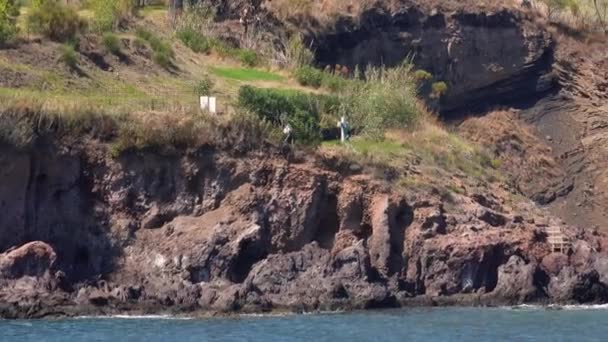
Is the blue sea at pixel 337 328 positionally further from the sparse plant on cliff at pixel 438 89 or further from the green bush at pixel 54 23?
the sparse plant on cliff at pixel 438 89

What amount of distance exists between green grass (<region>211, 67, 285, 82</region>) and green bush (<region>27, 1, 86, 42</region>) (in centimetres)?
630

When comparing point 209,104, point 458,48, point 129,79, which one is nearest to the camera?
point 209,104

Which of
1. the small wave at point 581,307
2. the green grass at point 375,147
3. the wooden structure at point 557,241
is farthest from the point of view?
the green grass at point 375,147

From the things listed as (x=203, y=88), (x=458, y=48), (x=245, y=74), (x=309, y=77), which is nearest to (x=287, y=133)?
(x=203, y=88)

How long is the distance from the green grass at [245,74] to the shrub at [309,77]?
693 millimetres

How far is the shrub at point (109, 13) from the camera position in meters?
67.1

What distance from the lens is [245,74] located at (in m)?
69.4

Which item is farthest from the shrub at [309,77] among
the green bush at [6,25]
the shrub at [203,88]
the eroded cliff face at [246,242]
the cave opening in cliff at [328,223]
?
the cave opening in cliff at [328,223]

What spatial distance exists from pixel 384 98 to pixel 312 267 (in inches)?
579

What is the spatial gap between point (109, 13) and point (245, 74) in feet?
19.1

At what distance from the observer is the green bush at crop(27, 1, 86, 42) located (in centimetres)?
6391

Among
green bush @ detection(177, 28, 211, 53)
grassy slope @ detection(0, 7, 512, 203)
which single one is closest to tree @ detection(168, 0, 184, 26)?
green bush @ detection(177, 28, 211, 53)

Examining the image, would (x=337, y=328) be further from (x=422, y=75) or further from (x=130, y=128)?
(x=422, y=75)

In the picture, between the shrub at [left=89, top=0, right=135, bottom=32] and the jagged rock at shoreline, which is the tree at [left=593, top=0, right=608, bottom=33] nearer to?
the shrub at [left=89, top=0, right=135, bottom=32]
